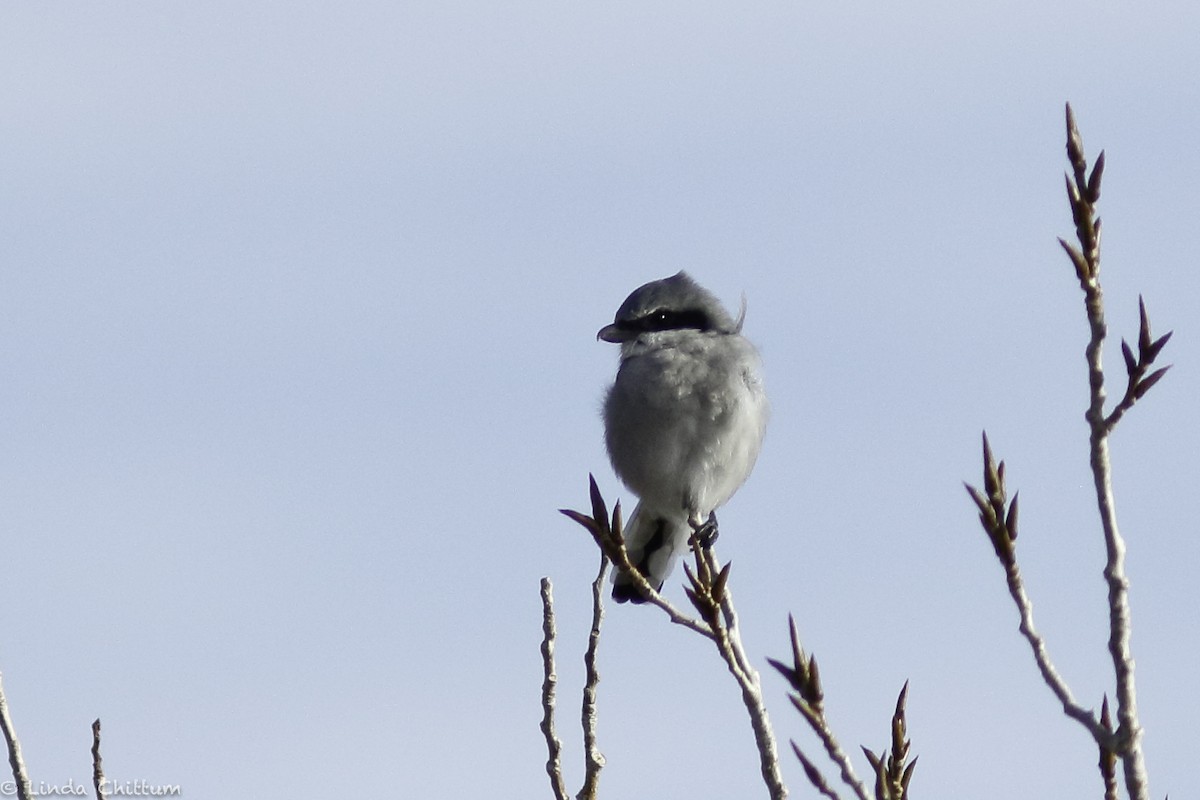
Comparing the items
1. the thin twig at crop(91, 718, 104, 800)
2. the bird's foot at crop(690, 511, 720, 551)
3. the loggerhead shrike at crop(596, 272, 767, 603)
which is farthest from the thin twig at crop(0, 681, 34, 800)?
the bird's foot at crop(690, 511, 720, 551)

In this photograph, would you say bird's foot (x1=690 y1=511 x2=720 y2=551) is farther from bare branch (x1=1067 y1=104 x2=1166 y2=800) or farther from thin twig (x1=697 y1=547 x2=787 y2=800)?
bare branch (x1=1067 y1=104 x2=1166 y2=800)

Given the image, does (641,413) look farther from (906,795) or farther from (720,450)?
(906,795)

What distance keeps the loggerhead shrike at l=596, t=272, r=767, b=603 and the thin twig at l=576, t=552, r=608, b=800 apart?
2.32 m

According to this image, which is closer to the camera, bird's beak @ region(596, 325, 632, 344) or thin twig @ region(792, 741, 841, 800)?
thin twig @ region(792, 741, 841, 800)

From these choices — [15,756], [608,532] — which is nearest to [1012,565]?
[608,532]

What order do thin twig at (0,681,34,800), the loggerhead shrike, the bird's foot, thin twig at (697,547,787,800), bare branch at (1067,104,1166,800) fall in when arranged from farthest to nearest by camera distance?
the bird's foot → the loggerhead shrike → thin twig at (0,681,34,800) → thin twig at (697,547,787,800) → bare branch at (1067,104,1166,800)

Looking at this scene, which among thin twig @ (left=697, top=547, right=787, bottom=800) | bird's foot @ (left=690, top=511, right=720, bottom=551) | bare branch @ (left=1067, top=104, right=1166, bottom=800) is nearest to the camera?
bare branch @ (left=1067, top=104, right=1166, bottom=800)

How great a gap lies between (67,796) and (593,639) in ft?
5.15

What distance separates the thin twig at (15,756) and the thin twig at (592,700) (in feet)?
4.18

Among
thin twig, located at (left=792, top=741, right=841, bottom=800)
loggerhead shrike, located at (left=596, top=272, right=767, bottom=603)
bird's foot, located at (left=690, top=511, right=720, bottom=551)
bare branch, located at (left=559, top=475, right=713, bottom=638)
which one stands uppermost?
loggerhead shrike, located at (left=596, top=272, right=767, bottom=603)

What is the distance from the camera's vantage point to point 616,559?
307 centimetres

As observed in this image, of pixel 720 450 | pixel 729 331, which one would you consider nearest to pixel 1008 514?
pixel 720 450

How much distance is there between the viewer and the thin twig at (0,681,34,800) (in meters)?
3.37

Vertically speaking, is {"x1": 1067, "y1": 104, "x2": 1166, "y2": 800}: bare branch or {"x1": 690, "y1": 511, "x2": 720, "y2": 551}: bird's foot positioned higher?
{"x1": 690, "y1": 511, "x2": 720, "y2": 551}: bird's foot
